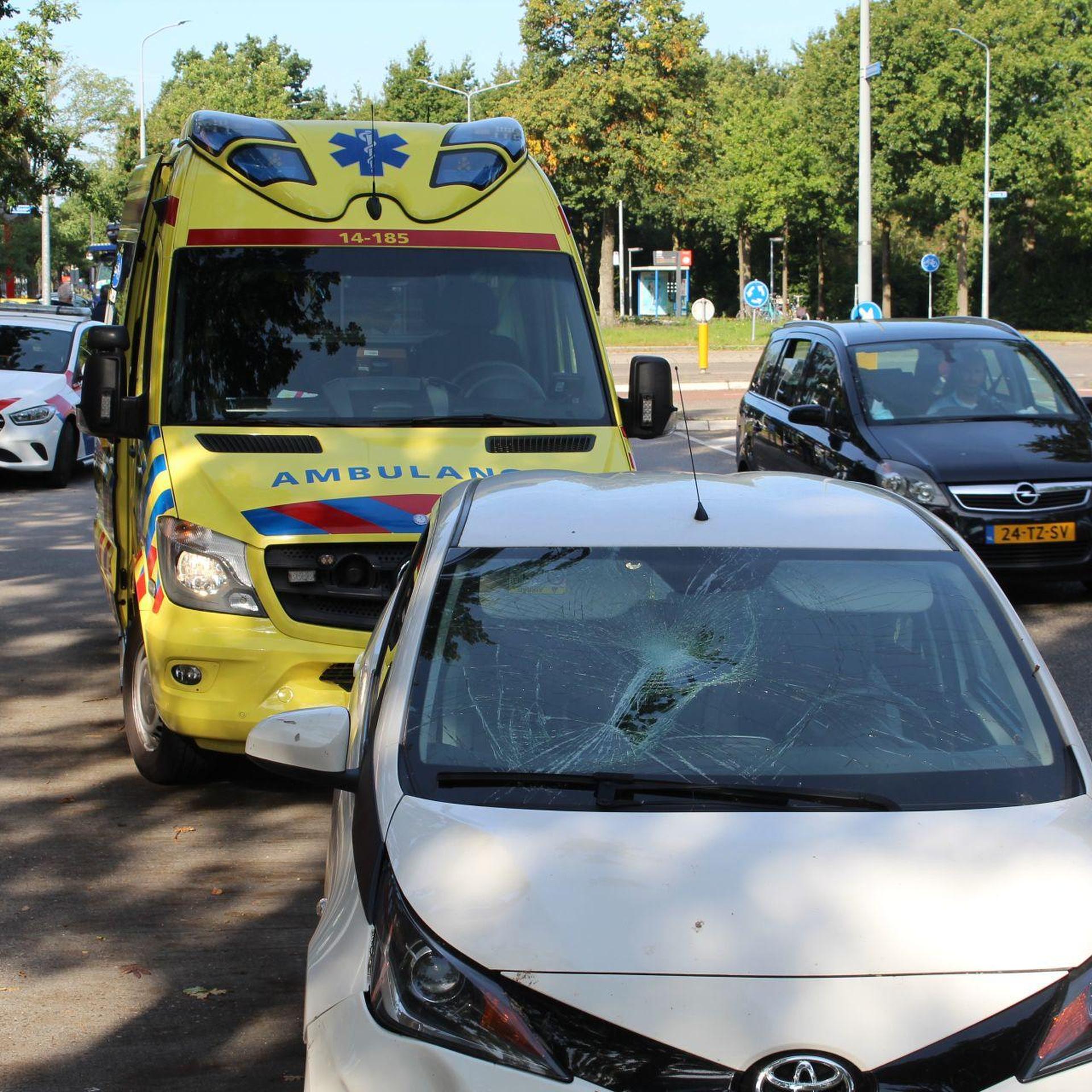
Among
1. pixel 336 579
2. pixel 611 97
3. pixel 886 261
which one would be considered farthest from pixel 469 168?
pixel 886 261

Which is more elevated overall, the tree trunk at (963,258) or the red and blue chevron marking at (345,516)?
the tree trunk at (963,258)

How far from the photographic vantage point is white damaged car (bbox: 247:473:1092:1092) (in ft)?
8.19

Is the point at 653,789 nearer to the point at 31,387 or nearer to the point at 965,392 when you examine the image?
the point at 965,392

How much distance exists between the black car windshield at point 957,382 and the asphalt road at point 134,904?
2.77m

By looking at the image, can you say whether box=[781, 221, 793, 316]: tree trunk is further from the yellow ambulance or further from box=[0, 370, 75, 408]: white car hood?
the yellow ambulance

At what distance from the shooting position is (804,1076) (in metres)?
2.44

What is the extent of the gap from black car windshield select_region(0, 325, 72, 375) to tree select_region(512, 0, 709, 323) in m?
39.5

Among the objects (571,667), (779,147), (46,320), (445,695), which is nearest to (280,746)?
(445,695)

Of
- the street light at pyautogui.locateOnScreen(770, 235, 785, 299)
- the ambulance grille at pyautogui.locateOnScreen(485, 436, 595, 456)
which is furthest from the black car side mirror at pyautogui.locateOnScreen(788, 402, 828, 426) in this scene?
the street light at pyautogui.locateOnScreen(770, 235, 785, 299)

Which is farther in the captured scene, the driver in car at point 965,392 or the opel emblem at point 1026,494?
the driver in car at point 965,392

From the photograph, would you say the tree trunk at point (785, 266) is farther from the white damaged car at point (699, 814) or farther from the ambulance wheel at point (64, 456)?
the white damaged car at point (699, 814)

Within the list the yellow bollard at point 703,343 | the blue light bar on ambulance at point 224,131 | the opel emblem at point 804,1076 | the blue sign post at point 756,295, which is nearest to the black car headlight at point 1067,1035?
the opel emblem at point 804,1076

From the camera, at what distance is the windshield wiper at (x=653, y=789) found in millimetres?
2971

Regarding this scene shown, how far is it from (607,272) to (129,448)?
166ft
